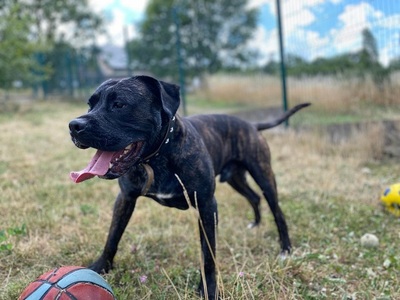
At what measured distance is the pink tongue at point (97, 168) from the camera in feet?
6.79

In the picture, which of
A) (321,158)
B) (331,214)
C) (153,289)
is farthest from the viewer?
(321,158)

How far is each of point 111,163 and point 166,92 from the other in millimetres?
536

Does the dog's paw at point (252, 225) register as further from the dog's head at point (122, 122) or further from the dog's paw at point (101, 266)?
the dog's head at point (122, 122)

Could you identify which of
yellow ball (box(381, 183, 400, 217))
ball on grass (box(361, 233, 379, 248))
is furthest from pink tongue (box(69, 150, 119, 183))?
yellow ball (box(381, 183, 400, 217))

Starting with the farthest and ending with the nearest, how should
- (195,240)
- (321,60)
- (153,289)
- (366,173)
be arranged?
(321,60), (366,173), (195,240), (153,289)

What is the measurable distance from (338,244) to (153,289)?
5.40 feet

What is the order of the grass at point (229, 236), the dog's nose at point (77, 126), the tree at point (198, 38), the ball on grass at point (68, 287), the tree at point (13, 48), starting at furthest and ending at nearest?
the tree at point (198, 38) → the tree at point (13, 48) → the grass at point (229, 236) → the dog's nose at point (77, 126) → the ball on grass at point (68, 287)

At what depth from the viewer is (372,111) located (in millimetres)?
6945

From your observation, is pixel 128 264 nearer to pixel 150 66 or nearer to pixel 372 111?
pixel 372 111

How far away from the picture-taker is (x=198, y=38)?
27250mm

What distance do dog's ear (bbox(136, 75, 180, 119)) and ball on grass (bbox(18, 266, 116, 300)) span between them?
95 cm

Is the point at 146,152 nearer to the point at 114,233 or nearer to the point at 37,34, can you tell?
the point at 114,233

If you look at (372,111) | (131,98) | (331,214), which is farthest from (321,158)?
(131,98)

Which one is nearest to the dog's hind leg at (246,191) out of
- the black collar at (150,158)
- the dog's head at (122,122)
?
the black collar at (150,158)
